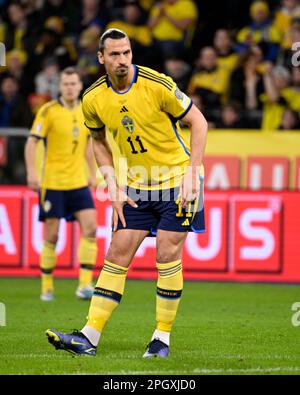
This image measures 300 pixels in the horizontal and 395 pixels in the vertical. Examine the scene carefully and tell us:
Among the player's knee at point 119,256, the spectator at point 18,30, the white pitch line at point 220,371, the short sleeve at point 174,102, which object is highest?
the spectator at point 18,30

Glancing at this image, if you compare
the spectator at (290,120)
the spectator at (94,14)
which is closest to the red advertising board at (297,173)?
the spectator at (290,120)

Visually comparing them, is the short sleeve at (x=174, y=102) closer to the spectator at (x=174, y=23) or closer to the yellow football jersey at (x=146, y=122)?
the yellow football jersey at (x=146, y=122)

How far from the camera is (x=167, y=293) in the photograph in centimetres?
746

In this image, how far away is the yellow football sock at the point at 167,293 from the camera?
7.44 meters

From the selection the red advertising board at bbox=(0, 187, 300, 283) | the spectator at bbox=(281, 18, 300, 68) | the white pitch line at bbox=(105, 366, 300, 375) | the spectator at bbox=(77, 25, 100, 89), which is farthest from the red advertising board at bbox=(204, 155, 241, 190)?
the white pitch line at bbox=(105, 366, 300, 375)

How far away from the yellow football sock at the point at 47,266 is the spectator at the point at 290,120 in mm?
4971

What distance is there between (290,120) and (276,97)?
650 mm

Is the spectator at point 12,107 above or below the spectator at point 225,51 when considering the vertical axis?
below

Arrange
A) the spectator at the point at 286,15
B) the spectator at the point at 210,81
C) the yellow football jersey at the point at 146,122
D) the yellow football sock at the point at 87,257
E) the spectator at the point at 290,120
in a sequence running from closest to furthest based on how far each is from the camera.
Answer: the yellow football jersey at the point at 146,122 → the yellow football sock at the point at 87,257 → the spectator at the point at 290,120 → the spectator at the point at 210,81 → the spectator at the point at 286,15

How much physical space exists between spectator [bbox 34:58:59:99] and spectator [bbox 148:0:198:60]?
1.82 meters

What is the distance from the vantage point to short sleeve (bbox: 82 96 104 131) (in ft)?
24.7

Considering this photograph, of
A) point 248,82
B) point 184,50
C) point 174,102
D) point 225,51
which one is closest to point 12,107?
point 184,50
